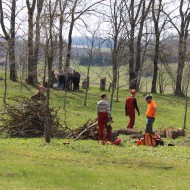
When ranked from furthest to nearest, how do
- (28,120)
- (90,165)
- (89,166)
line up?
(28,120) → (90,165) → (89,166)

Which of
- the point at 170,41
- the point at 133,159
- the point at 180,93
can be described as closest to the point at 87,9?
the point at 180,93

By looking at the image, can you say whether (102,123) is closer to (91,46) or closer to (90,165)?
(90,165)

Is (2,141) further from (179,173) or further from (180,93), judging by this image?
(180,93)

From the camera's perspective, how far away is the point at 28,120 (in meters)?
16.8

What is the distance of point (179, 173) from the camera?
10.8 meters

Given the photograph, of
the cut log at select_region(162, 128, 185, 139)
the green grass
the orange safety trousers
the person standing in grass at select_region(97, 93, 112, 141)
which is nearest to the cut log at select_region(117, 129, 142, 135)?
the cut log at select_region(162, 128, 185, 139)

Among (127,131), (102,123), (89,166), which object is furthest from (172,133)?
(89,166)

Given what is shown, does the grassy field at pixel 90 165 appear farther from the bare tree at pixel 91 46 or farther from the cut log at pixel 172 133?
the bare tree at pixel 91 46

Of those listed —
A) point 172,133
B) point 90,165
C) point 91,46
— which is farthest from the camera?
point 91,46

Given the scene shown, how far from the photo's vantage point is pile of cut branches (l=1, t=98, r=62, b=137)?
16.9m

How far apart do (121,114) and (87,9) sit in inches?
592

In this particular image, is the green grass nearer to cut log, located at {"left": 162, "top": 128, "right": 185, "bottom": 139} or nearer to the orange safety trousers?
the orange safety trousers

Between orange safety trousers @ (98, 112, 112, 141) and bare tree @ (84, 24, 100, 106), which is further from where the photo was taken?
bare tree @ (84, 24, 100, 106)

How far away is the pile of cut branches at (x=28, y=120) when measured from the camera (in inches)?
666
